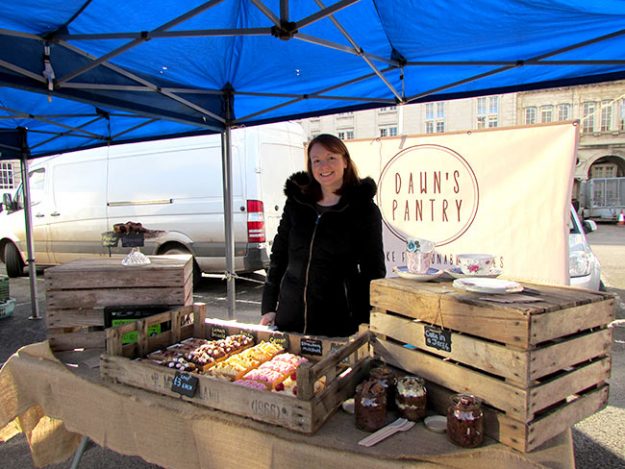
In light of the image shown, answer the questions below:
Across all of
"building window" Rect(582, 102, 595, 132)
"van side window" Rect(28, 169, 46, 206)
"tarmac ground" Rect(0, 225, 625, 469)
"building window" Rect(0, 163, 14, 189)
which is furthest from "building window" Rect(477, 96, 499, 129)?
"building window" Rect(0, 163, 14, 189)

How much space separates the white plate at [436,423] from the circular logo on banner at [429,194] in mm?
2725

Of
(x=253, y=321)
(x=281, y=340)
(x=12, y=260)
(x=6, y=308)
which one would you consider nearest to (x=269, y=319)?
(x=281, y=340)

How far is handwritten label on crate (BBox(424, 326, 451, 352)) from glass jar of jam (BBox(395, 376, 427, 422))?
0.38 ft

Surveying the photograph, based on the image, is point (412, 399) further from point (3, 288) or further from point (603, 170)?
point (603, 170)

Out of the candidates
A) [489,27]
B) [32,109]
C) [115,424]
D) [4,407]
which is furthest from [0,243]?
[489,27]

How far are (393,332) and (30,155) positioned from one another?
5.34 metres

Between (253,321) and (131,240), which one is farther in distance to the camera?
(253,321)

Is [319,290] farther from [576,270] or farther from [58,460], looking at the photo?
[576,270]

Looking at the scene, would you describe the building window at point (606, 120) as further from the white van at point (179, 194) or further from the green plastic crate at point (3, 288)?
the green plastic crate at point (3, 288)

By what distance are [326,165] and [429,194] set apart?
7.00 ft

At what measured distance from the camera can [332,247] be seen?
6.37 ft

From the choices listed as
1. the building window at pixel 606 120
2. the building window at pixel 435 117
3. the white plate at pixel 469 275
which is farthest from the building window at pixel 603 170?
the white plate at pixel 469 275

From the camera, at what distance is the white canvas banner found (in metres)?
3.33

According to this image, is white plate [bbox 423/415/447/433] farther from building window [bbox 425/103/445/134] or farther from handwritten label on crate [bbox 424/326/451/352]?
building window [bbox 425/103/445/134]
